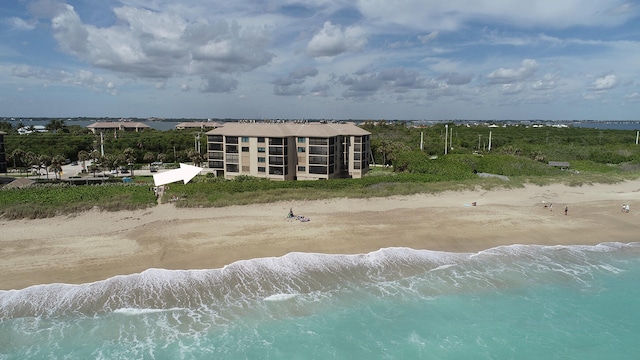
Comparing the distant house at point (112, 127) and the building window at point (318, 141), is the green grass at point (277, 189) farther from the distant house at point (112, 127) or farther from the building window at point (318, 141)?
the distant house at point (112, 127)

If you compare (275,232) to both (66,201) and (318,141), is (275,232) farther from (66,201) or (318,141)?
(318,141)

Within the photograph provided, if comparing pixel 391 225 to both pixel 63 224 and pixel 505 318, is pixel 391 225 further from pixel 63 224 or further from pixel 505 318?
pixel 63 224

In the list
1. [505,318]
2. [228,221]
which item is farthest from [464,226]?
[228,221]

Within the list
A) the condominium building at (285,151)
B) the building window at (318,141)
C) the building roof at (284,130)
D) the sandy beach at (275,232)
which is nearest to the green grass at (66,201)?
the sandy beach at (275,232)

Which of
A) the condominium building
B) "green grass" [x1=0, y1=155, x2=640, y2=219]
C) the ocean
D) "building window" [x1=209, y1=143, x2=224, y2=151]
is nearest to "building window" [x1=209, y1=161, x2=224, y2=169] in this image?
the condominium building

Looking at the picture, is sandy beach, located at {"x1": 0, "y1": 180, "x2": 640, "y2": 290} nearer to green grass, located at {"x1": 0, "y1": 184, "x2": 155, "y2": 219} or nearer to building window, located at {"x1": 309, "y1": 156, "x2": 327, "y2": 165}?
green grass, located at {"x1": 0, "y1": 184, "x2": 155, "y2": 219}
